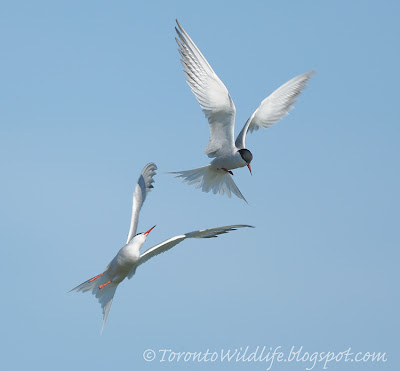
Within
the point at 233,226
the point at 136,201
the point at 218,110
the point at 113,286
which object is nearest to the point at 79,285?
the point at 113,286

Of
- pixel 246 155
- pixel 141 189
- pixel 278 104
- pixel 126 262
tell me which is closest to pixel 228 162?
pixel 246 155

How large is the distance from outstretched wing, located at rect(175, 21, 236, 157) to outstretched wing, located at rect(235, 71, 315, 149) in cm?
148

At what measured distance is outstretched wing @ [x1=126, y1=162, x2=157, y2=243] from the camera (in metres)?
16.4

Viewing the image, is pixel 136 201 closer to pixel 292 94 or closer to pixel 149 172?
pixel 149 172

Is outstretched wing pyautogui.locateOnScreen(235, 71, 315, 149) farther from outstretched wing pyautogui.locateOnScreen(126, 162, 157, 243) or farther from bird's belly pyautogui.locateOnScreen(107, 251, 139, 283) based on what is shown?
bird's belly pyautogui.locateOnScreen(107, 251, 139, 283)

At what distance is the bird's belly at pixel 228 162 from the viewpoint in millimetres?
17059

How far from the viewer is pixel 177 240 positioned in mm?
14148

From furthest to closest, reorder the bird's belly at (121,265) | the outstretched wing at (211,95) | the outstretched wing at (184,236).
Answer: the outstretched wing at (211,95), the bird's belly at (121,265), the outstretched wing at (184,236)

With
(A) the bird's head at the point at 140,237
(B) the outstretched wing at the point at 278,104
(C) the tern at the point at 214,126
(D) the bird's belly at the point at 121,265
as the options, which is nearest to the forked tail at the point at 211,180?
(C) the tern at the point at 214,126

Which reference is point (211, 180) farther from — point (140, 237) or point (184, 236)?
point (184, 236)

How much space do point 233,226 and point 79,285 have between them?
3.28m

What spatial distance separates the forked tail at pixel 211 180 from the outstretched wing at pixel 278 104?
1415 mm

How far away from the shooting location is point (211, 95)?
17.1 metres

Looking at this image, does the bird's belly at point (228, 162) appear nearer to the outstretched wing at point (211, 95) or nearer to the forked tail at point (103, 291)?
the outstretched wing at point (211, 95)
